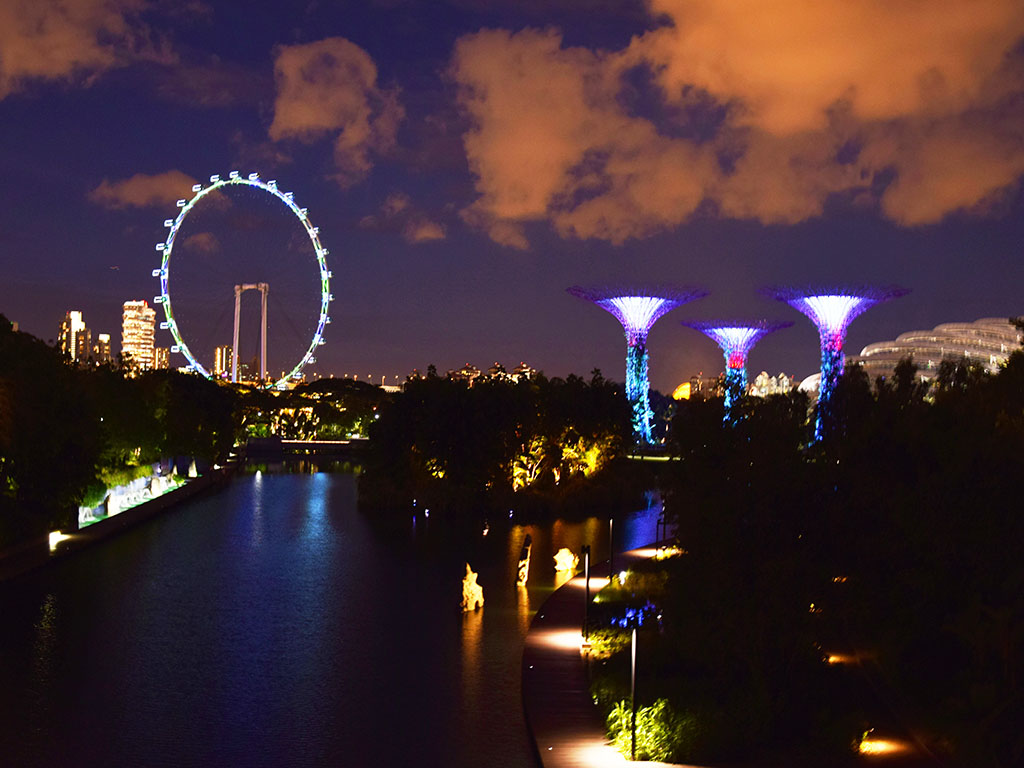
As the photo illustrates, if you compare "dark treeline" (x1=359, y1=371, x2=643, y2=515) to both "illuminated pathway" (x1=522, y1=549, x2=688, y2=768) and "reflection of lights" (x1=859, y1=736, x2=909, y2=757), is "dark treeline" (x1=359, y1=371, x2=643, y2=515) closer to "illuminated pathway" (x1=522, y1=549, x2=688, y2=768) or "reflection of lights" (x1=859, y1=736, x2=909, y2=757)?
"illuminated pathway" (x1=522, y1=549, x2=688, y2=768)

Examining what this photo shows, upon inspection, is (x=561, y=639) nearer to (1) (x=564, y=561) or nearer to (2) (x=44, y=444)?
(1) (x=564, y=561)

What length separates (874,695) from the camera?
615 inches

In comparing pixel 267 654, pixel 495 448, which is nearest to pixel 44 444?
pixel 267 654

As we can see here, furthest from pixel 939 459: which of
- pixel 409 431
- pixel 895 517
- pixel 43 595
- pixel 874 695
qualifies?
pixel 409 431

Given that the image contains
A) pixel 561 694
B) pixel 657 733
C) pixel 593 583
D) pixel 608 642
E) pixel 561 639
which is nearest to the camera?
pixel 657 733

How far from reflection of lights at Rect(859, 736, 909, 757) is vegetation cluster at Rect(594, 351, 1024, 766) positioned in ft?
0.68

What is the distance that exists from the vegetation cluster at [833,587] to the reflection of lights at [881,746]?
0.68ft

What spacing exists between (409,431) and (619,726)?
3139 centimetres

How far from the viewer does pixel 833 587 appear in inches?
561

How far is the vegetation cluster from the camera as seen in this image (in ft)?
40.3

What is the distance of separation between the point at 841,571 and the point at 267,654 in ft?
30.9

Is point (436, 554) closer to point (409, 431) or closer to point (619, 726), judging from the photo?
point (409, 431)

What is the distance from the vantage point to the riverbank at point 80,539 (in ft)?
81.8

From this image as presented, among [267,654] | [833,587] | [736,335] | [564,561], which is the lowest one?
[267,654]
